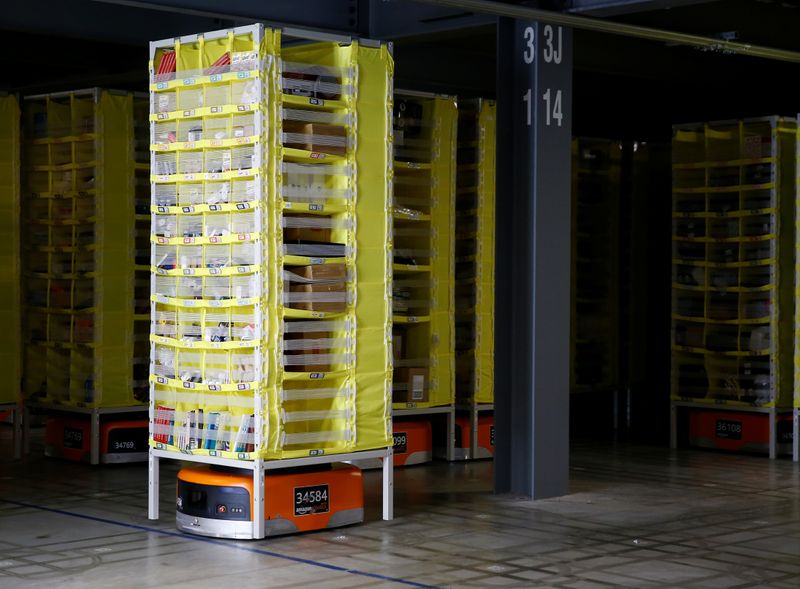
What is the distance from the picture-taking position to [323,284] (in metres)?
9.72

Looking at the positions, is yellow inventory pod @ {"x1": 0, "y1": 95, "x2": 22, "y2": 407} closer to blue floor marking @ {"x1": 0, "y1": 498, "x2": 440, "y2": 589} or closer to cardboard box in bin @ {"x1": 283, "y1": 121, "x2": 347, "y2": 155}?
blue floor marking @ {"x1": 0, "y1": 498, "x2": 440, "y2": 589}

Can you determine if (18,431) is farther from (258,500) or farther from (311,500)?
(258,500)

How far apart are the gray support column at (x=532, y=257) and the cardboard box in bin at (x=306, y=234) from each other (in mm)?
1956

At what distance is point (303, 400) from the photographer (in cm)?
971

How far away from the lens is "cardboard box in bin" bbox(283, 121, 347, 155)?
9648 mm

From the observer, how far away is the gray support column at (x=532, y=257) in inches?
440

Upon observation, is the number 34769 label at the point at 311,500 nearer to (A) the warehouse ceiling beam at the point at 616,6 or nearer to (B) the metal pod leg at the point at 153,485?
(B) the metal pod leg at the point at 153,485

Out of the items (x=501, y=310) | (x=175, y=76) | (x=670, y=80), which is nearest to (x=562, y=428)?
(x=501, y=310)

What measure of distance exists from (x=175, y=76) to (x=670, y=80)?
7435 millimetres

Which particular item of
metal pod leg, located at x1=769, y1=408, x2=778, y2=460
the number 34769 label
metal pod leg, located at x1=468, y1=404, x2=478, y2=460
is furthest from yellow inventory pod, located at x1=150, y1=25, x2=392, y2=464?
metal pod leg, located at x1=769, y1=408, x2=778, y2=460

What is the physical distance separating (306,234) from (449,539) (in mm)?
2457

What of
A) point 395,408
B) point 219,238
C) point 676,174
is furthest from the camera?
point 676,174

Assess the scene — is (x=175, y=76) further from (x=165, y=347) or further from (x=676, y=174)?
(x=676, y=174)

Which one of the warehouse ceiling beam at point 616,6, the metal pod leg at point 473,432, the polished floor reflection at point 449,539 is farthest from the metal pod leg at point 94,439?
the warehouse ceiling beam at point 616,6
